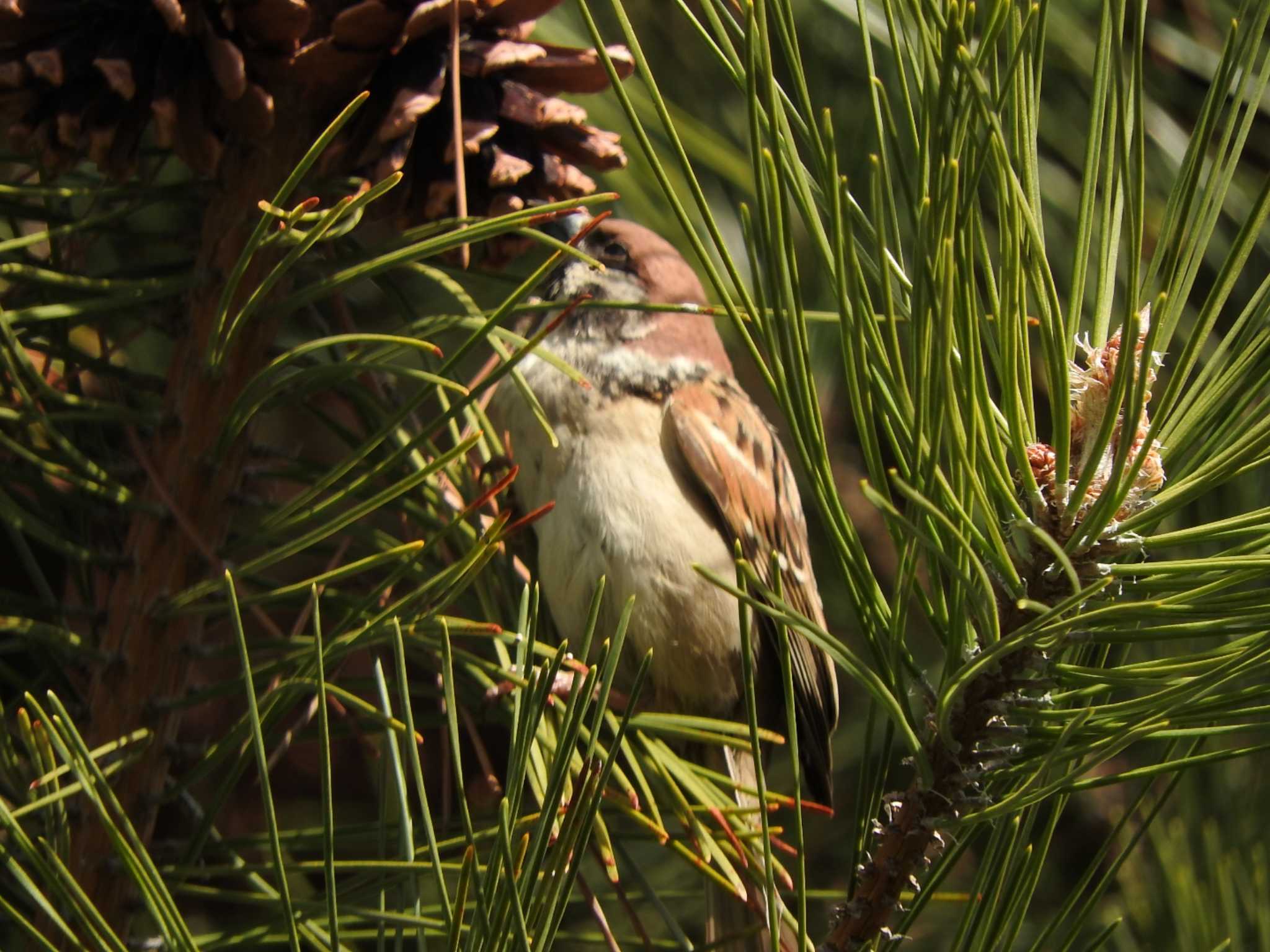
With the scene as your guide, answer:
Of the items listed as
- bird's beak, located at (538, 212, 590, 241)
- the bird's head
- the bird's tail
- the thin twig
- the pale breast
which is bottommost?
the bird's tail

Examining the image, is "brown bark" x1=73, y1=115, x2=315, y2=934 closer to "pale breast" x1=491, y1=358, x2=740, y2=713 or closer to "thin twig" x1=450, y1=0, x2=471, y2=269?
"thin twig" x1=450, y1=0, x2=471, y2=269

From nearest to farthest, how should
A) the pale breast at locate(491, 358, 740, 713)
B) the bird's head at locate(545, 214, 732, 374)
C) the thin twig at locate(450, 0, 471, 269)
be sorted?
the thin twig at locate(450, 0, 471, 269) → the pale breast at locate(491, 358, 740, 713) → the bird's head at locate(545, 214, 732, 374)

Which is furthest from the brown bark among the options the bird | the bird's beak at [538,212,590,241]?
the bird's beak at [538,212,590,241]

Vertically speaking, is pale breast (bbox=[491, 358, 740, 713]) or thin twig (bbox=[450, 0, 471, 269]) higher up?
thin twig (bbox=[450, 0, 471, 269])

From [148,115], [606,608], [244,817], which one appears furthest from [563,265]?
[244,817]

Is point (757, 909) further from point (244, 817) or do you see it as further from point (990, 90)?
point (244, 817)

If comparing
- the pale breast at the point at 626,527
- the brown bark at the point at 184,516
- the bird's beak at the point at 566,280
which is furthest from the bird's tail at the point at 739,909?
the bird's beak at the point at 566,280

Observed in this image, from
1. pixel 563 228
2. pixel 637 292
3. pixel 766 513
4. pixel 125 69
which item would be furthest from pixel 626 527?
pixel 125 69

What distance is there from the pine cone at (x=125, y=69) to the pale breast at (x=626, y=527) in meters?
0.70

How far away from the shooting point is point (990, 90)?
0.85 meters

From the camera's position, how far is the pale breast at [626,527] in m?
1.67

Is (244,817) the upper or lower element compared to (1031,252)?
lower

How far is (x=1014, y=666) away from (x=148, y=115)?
2.70 ft

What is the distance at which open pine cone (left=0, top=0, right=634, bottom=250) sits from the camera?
1.06 metres
